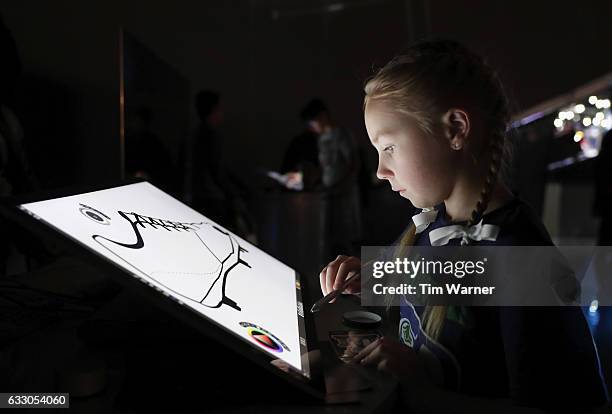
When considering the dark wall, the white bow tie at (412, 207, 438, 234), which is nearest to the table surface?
the white bow tie at (412, 207, 438, 234)

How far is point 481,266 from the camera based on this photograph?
1.32 feet

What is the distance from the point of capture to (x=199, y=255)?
0.49 meters

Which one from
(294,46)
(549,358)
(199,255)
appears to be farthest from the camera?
(294,46)

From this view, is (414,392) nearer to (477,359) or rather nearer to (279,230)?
(477,359)

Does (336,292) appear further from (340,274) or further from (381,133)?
(381,133)

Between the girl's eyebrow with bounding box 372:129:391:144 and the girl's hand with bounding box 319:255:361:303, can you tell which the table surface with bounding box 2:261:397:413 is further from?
the girl's eyebrow with bounding box 372:129:391:144

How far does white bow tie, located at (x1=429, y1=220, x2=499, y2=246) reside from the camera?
394mm

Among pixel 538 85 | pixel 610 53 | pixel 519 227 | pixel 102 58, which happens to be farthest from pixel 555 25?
pixel 102 58

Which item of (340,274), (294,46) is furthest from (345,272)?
(294,46)

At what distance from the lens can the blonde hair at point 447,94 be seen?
39 cm

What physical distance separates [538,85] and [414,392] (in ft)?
2.85

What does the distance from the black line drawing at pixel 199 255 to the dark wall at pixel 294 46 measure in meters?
0.23

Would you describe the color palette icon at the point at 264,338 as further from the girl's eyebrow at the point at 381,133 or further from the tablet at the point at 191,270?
the girl's eyebrow at the point at 381,133

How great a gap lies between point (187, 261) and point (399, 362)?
231 millimetres
